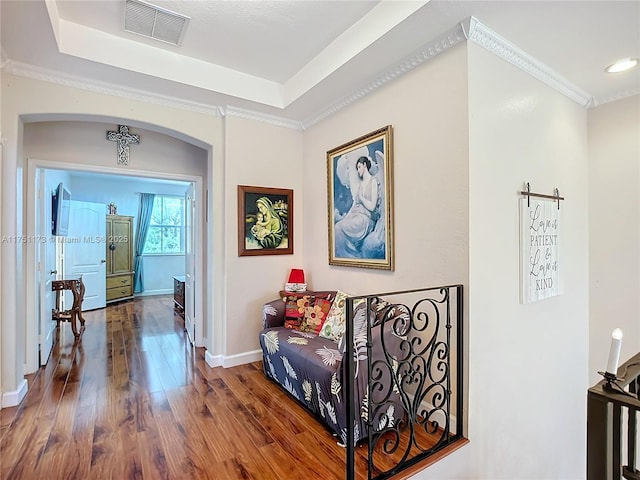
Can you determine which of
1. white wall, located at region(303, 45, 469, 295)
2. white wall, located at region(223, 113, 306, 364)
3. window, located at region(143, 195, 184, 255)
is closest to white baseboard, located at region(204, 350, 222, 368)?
white wall, located at region(223, 113, 306, 364)

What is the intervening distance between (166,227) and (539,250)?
26.3 ft

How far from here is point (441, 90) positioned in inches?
87.9

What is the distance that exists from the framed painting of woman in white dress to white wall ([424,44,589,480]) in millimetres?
706

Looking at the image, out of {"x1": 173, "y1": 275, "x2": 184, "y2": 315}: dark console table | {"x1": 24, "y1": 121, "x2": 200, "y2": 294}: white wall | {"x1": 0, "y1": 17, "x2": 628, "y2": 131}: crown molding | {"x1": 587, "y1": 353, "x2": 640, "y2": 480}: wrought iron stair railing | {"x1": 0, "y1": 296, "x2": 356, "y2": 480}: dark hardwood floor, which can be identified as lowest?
{"x1": 0, "y1": 296, "x2": 356, "y2": 480}: dark hardwood floor

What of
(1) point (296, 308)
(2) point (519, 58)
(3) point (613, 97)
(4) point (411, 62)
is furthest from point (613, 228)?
(1) point (296, 308)

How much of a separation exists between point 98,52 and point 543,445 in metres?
4.71

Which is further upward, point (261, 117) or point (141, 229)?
point (261, 117)

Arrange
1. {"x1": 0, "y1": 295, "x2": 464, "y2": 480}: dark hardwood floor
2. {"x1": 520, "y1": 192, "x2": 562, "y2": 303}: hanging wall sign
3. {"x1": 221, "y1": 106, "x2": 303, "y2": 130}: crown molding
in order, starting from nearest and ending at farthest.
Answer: {"x1": 0, "y1": 295, "x2": 464, "y2": 480}: dark hardwood floor < {"x1": 520, "y1": 192, "x2": 562, "y2": 303}: hanging wall sign < {"x1": 221, "y1": 106, "x2": 303, "y2": 130}: crown molding

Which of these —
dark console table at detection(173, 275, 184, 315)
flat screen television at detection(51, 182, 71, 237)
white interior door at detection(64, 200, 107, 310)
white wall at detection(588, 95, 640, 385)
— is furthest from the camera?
dark console table at detection(173, 275, 184, 315)

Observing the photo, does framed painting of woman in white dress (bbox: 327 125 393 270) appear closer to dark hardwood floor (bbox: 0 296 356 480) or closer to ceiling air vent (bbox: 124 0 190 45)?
dark hardwood floor (bbox: 0 296 356 480)

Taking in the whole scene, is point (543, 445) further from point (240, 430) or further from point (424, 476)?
point (240, 430)

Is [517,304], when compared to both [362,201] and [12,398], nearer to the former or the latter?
[362,201]

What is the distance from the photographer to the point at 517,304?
2363mm

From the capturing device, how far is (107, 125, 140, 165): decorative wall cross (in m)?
3.57
